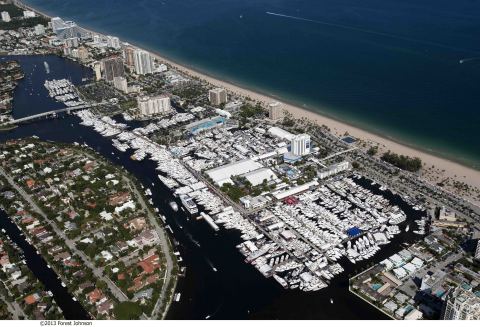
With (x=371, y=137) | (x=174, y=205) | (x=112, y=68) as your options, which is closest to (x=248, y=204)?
(x=174, y=205)

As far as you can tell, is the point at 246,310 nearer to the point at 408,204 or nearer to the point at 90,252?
the point at 90,252

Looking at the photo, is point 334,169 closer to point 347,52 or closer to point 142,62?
point 347,52

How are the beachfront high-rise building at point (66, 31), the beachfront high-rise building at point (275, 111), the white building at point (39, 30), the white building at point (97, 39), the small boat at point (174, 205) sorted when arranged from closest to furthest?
the small boat at point (174, 205)
the beachfront high-rise building at point (275, 111)
the white building at point (97, 39)
the beachfront high-rise building at point (66, 31)
the white building at point (39, 30)

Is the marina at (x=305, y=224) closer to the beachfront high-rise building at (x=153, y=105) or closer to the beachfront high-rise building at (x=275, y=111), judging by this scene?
the beachfront high-rise building at (x=275, y=111)

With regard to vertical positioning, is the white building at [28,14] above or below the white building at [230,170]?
above

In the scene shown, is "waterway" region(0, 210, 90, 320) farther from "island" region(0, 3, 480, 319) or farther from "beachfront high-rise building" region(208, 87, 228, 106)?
"beachfront high-rise building" region(208, 87, 228, 106)

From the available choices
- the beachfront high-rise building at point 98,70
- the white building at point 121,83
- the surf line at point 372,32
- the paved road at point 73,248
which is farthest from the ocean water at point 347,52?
the paved road at point 73,248
